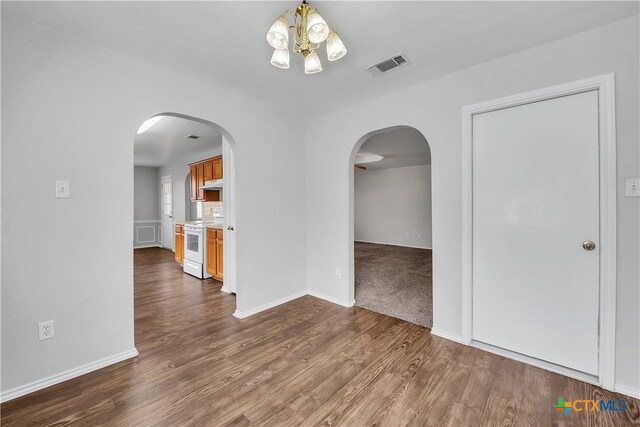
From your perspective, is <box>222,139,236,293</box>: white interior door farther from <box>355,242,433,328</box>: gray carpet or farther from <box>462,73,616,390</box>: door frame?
<box>462,73,616,390</box>: door frame

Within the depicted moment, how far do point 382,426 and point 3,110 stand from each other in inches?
116

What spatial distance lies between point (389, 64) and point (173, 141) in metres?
4.52

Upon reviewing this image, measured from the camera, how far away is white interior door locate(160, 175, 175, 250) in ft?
25.7

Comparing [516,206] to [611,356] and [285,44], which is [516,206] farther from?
[285,44]

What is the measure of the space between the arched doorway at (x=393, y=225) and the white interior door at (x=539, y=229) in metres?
0.77

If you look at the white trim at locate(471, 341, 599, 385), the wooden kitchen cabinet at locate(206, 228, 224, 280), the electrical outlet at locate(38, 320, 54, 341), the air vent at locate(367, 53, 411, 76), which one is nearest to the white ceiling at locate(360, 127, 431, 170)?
the air vent at locate(367, 53, 411, 76)

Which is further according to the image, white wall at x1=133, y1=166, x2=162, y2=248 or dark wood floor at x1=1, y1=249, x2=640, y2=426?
white wall at x1=133, y1=166, x2=162, y2=248

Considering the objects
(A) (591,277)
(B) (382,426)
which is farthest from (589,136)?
(B) (382,426)

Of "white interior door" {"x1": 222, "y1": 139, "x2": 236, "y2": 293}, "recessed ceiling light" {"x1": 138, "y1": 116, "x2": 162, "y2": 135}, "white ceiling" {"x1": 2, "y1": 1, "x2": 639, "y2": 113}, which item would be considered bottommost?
"white interior door" {"x1": 222, "y1": 139, "x2": 236, "y2": 293}

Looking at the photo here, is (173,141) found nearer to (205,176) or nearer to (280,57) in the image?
(205,176)

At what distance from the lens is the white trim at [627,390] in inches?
66.7

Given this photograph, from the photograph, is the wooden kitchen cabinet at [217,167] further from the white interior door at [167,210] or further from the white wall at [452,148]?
the white interior door at [167,210]

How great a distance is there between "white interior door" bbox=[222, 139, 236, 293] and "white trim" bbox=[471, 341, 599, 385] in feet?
9.61

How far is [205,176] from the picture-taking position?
5.42m
